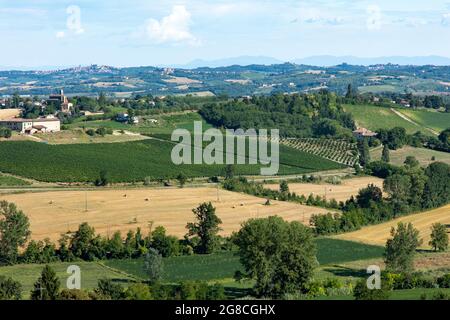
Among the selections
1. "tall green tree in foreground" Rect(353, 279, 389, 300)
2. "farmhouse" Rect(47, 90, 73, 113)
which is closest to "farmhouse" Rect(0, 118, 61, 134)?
"farmhouse" Rect(47, 90, 73, 113)

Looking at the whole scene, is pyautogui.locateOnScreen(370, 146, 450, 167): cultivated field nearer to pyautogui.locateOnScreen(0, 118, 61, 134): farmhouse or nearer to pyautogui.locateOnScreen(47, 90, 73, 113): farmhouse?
pyautogui.locateOnScreen(0, 118, 61, 134): farmhouse

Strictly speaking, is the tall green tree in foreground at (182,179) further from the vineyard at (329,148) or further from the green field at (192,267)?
the vineyard at (329,148)

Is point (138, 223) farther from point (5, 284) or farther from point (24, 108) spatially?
point (24, 108)

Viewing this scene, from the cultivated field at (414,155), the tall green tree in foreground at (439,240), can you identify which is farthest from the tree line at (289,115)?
the tall green tree in foreground at (439,240)

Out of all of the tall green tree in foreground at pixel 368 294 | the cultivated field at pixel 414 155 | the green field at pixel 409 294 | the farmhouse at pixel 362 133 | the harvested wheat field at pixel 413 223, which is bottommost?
the cultivated field at pixel 414 155

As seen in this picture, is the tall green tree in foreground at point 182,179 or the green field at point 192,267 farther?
the tall green tree in foreground at point 182,179

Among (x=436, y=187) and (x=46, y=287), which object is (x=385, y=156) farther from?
(x=46, y=287)

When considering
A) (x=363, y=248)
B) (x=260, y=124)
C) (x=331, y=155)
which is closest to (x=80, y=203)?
(x=363, y=248)

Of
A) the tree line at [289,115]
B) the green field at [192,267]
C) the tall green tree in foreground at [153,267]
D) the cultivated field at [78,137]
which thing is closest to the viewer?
the tall green tree in foreground at [153,267]
